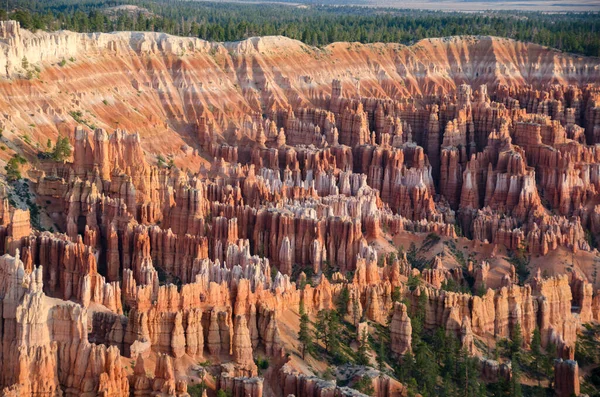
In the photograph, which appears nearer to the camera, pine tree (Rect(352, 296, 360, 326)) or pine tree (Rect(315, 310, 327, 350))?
pine tree (Rect(315, 310, 327, 350))

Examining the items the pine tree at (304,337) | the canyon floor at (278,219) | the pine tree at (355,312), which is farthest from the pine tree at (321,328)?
the pine tree at (355,312)

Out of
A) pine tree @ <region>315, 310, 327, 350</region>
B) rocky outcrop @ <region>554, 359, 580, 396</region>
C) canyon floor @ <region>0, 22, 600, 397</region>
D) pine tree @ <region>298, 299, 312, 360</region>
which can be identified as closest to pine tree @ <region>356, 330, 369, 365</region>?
canyon floor @ <region>0, 22, 600, 397</region>

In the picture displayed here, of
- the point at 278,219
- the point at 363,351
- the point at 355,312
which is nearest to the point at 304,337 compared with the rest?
the point at 363,351

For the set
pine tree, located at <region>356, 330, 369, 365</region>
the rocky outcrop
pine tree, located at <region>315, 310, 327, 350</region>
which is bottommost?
the rocky outcrop

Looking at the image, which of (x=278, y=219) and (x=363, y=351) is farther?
(x=278, y=219)

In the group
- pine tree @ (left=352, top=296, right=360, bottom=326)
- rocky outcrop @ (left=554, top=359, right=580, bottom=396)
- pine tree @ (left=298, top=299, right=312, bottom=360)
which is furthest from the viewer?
pine tree @ (left=352, top=296, right=360, bottom=326)

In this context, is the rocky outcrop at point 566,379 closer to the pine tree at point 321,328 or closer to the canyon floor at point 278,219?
the canyon floor at point 278,219

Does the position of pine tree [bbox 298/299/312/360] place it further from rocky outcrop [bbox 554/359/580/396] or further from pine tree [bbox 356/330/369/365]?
rocky outcrop [bbox 554/359/580/396]

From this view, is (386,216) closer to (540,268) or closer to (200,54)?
(540,268)

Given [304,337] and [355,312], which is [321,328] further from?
[355,312]
